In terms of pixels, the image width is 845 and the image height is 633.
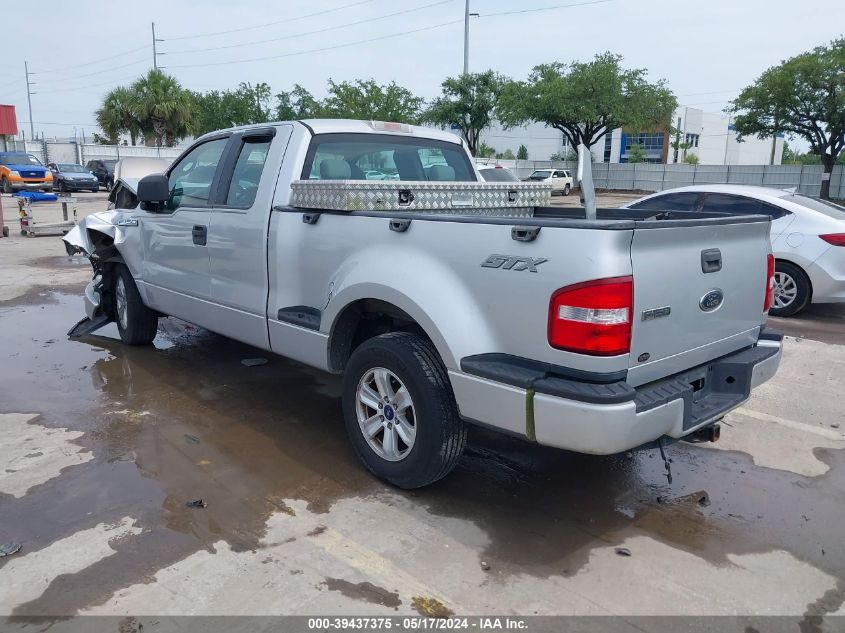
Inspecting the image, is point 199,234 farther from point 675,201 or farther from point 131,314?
point 675,201

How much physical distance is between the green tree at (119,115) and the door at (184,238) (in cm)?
4444

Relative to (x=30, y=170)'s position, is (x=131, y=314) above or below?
below

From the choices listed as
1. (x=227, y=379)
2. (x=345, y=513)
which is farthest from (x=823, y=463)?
(x=227, y=379)

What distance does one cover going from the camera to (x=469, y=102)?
42.5m

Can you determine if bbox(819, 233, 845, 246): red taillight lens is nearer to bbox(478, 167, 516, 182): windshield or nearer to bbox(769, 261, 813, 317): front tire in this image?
bbox(769, 261, 813, 317): front tire

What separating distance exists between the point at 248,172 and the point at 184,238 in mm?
914

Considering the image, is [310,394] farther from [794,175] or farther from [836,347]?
[794,175]

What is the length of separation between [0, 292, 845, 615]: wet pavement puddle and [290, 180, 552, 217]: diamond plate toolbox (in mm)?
1567

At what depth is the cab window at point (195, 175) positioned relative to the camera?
17.4ft

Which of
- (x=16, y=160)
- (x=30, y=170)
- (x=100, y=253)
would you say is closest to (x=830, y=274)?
(x=100, y=253)

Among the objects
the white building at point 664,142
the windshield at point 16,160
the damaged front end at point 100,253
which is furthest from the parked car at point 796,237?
the white building at point 664,142

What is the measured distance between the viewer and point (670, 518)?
3.60m

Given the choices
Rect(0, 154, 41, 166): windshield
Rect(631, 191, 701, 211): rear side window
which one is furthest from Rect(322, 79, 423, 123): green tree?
Rect(631, 191, 701, 211): rear side window

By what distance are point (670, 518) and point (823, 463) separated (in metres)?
1.41
